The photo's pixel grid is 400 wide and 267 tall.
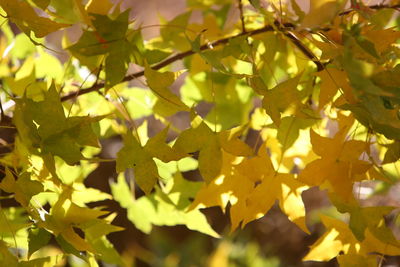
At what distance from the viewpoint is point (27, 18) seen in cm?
56

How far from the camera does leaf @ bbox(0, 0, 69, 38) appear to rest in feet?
1.83

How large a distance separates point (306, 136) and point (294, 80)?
188 mm

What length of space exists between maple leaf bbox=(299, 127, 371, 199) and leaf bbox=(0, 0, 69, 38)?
0.25 metres

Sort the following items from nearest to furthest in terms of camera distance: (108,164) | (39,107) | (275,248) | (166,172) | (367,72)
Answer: (367,72)
(39,107)
(166,172)
(108,164)
(275,248)

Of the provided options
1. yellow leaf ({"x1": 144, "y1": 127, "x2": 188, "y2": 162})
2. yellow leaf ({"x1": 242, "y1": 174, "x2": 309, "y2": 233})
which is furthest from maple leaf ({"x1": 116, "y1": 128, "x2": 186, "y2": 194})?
yellow leaf ({"x1": 242, "y1": 174, "x2": 309, "y2": 233})

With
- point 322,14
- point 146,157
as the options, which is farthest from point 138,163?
point 322,14

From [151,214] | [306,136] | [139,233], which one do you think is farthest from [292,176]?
[139,233]

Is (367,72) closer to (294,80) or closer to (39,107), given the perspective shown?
(294,80)

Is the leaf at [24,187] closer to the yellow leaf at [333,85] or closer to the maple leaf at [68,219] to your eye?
the maple leaf at [68,219]

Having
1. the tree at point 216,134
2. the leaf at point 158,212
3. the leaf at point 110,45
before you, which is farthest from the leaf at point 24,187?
the leaf at point 158,212

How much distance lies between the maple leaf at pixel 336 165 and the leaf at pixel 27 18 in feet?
0.83

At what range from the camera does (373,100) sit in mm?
460

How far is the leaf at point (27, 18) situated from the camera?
56 cm

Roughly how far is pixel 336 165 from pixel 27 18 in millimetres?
303
